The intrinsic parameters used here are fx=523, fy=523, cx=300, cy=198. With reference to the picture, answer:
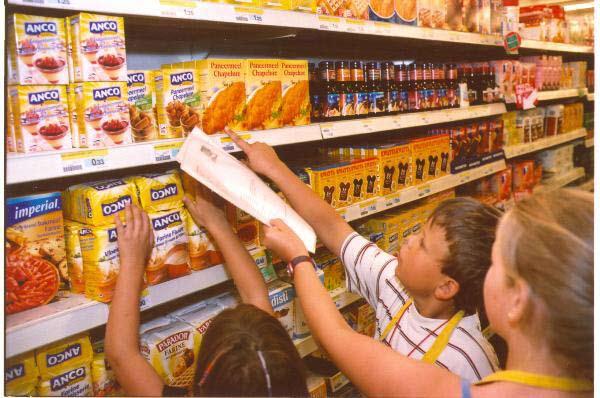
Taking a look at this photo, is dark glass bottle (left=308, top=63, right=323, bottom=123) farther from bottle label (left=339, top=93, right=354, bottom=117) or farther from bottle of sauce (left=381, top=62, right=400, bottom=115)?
bottle of sauce (left=381, top=62, right=400, bottom=115)

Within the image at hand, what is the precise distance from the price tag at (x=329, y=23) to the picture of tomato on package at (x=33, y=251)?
3.46 feet

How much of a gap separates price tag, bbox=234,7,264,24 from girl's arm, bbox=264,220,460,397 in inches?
24.9

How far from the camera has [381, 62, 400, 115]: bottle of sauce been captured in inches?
92.1

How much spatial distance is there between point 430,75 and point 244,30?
108cm

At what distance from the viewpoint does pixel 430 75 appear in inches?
103

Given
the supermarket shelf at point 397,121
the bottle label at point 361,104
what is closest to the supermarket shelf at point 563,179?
the supermarket shelf at point 397,121

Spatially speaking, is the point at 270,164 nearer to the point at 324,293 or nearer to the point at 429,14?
the point at 324,293

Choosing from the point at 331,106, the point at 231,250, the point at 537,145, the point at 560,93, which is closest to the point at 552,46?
the point at 560,93

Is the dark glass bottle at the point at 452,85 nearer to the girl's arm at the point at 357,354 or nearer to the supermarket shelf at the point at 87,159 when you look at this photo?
the supermarket shelf at the point at 87,159

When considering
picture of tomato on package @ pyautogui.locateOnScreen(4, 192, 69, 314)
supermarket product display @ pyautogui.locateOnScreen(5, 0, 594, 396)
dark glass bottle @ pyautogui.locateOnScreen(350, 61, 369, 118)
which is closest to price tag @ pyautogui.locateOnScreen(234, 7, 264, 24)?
supermarket product display @ pyautogui.locateOnScreen(5, 0, 594, 396)

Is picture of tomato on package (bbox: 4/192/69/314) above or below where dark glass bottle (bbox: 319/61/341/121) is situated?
below

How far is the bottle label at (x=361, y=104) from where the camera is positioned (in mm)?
2135

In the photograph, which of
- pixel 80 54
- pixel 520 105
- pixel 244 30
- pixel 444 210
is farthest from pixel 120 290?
pixel 520 105

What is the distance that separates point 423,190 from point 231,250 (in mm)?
1266
